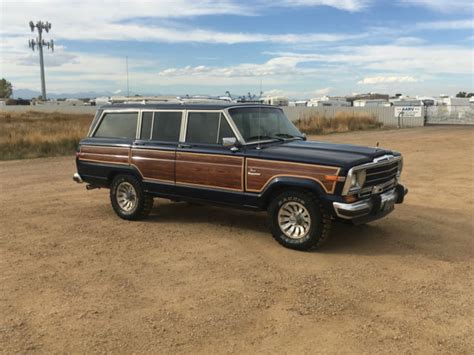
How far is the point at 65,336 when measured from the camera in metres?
4.04

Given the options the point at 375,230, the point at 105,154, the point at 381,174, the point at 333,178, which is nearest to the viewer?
the point at 333,178

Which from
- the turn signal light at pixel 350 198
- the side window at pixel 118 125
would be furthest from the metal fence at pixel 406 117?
the turn signal light at pixel 350 198

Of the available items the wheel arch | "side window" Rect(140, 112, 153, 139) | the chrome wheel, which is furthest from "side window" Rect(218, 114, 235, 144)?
"side window" Rect(140, 112, 153, 139)

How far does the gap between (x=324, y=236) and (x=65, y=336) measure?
3.33 m

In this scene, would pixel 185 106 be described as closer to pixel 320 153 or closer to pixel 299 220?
pixel 320 153

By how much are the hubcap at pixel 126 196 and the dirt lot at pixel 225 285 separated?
0.27 meters

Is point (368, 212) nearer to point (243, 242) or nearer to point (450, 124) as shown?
point (243, 242)

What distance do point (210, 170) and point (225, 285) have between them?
7.15 feet

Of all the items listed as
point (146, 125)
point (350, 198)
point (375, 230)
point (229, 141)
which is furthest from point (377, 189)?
point (146, 125)

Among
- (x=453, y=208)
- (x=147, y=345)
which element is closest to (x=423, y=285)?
(x=147, y=345)

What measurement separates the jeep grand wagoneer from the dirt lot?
50 centimetres

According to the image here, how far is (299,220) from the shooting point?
20.6ft

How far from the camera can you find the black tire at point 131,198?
779 cm

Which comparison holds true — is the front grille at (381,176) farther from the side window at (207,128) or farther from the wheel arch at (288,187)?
the side window at (207,128)
